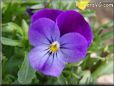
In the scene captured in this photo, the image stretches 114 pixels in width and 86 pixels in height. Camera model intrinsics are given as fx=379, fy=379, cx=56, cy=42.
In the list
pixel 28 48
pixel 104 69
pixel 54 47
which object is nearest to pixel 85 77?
pixel 104 69

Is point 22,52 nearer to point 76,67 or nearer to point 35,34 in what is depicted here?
point 76,67

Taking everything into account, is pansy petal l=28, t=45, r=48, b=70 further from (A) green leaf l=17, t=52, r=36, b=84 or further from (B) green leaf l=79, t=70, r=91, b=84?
(B) green leaf l=79, t=70, r=91, b=84

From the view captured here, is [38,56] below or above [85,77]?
above

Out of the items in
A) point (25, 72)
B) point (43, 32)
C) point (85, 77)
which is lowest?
point (85, 77)

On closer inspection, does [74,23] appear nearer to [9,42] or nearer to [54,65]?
[54,65]

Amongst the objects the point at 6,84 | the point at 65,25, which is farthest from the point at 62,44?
the point at 6,84

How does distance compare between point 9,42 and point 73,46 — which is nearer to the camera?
point 73,46

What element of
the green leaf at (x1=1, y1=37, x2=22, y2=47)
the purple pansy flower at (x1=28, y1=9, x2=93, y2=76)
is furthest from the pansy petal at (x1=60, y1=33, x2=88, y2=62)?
the green leaf at (x1=1, y1=37, x2=22, y2=47)
